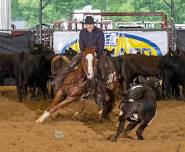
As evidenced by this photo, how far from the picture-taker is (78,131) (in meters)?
10.9

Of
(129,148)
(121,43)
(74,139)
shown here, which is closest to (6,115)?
(74,139)

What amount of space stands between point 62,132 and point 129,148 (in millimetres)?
2443

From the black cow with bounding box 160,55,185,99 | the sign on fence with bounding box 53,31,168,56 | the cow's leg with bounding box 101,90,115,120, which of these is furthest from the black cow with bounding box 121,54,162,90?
the cow's leg with bounding box 101,90,115,120

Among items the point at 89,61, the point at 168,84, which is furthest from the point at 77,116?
the point at 168,84

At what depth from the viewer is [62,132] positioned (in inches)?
406

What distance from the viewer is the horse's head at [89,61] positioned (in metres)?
11.7

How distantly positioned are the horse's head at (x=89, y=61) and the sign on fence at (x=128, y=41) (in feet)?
29.2

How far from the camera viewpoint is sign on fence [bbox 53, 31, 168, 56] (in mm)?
20625

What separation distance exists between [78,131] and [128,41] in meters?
10.3

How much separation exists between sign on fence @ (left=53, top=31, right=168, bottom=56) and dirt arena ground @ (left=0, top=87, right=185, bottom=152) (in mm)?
4440

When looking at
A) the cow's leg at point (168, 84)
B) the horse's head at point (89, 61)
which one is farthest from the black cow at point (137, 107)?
the cow's leg at point (168, 84)

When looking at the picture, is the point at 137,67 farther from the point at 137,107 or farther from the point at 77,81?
the point at 137,107

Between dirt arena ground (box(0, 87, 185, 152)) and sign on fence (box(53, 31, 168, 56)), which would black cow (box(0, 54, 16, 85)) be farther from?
sign on fence (box(53, 31, 168, 56))

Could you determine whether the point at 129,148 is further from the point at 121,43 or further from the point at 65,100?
the point at 121,43
